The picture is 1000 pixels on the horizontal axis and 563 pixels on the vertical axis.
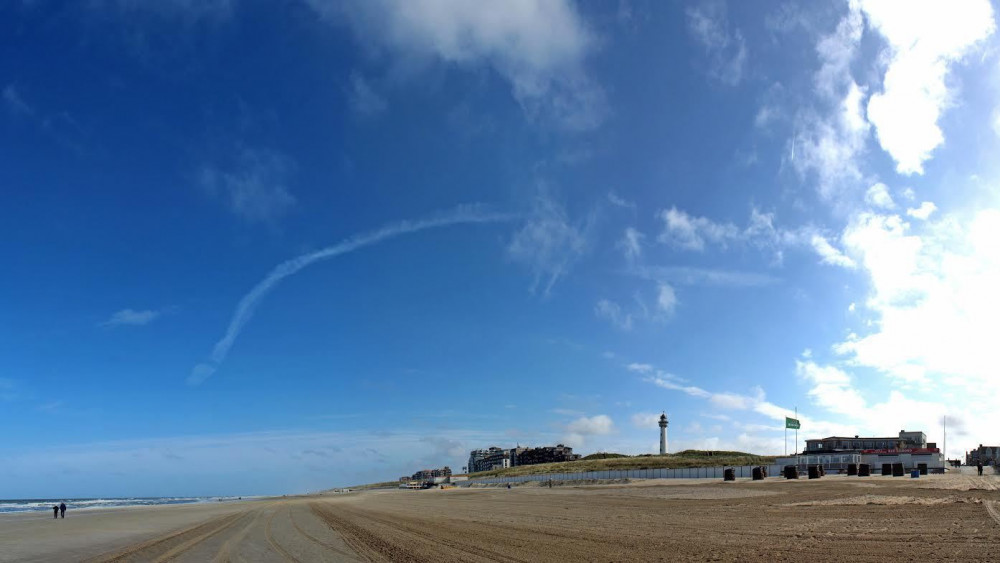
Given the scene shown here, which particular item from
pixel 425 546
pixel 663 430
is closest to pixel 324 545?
pixel 425 546

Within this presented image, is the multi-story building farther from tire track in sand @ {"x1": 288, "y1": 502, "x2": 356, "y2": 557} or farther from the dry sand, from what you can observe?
tire track in sand @ {"x1": 288, "y1": 502, "x2": 356, "y2": 557}

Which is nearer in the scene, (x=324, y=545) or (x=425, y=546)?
(x=425, y=546)

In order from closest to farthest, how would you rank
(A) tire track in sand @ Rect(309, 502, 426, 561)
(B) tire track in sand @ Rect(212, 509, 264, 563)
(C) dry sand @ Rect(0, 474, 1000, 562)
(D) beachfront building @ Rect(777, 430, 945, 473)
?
(C) dry sand @ Rect(0, 474, 1000, 562) < (A) tire track in sand @ Rect(309, 502, 426, 561) < (B) tire track in sand @ Rect(212, 509, 264, 563) < (D) beachfront building @ Rect(777, 430, 945, 473)

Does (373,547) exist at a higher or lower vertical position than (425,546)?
lower

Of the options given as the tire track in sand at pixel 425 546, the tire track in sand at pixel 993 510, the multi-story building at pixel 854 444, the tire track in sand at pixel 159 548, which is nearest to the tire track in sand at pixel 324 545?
the tire track in sand at pixel 425 546

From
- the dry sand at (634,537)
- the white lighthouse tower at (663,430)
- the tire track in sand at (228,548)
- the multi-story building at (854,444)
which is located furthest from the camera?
the white lighthouse tower at (663,430)

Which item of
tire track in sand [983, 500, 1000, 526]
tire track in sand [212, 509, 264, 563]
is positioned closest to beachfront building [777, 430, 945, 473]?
tire track in sand [983, 500, 1000, 526]

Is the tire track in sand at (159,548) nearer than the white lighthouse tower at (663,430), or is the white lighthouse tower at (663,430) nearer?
the tire track in sand at (159,548)

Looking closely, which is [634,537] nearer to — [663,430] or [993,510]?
[993,510]

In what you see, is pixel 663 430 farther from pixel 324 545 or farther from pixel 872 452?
pixel 324 545

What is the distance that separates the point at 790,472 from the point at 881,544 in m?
48.4

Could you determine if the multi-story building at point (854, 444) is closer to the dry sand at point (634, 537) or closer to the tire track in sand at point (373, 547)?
the dry sand at point (634, 537)

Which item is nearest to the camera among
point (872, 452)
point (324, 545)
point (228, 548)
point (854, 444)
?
point (324, 545)

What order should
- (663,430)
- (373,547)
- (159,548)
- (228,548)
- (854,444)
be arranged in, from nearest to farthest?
(373,547) < (228,548) < (159,548) < (854,444) < (663,430)
